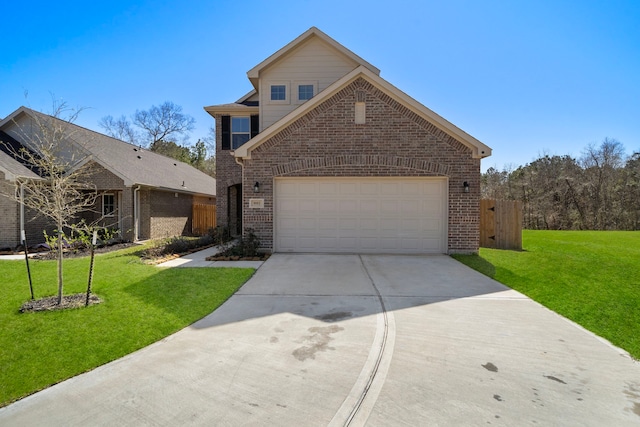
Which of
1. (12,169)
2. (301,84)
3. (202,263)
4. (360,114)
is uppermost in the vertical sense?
(301,84)

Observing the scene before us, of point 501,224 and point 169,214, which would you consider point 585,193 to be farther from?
point 169,214

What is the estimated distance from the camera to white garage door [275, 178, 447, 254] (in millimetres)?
10469

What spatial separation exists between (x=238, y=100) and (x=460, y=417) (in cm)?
1544

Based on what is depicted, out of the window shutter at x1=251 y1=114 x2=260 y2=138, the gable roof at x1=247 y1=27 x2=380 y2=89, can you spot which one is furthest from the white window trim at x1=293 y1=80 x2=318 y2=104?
the window shutter at x1=251 y1=114 x2=260 y2=138

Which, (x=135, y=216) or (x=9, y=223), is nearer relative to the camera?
(x=9, y=223)

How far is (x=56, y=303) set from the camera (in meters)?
5.40

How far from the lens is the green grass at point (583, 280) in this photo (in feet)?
15.7

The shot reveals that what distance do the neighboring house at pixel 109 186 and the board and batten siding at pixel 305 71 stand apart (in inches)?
262

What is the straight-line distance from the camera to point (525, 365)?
3.52m

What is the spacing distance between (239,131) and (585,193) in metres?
28.3

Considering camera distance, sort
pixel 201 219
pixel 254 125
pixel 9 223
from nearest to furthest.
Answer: pixel 9 223
pixel 254 125
pixel 201 219

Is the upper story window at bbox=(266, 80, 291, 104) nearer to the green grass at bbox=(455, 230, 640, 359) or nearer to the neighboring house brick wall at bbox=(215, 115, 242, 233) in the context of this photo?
the neighboring house brick wall at bbox=(215, 115, 242, 233)

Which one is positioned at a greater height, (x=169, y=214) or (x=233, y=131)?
(x=233, y=131)

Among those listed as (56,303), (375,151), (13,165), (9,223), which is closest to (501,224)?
(375,151)
